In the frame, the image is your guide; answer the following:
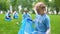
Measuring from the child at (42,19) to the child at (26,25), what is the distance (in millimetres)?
381

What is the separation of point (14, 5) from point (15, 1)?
1.8 inches

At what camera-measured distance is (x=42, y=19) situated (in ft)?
4.99

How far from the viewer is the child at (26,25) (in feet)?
6.49

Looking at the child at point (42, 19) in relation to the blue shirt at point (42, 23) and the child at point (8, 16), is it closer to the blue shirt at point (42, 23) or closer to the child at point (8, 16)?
the blue shirt at point (42, 23)

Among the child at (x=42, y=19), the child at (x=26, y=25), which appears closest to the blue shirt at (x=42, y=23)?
the child at (x=42, y=19)

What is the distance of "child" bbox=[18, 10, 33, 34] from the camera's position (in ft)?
6.49

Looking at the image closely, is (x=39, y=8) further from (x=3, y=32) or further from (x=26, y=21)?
(x=3, y=32)

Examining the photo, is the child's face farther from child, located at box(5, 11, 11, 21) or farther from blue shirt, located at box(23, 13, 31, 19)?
child, located at box(5, 11, 11, 21)

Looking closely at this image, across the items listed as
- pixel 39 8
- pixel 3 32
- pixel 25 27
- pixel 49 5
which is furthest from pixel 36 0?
pixel 39 8

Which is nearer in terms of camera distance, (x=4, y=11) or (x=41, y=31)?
(x=41, y=31)

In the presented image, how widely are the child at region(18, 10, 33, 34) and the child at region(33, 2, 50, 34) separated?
0.38m

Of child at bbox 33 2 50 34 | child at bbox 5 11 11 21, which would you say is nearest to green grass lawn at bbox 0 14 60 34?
child at bbox 5 11 11 21

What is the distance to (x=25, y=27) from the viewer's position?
205 cm

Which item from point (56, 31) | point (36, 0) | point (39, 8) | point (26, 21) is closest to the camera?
point (39, 8)
